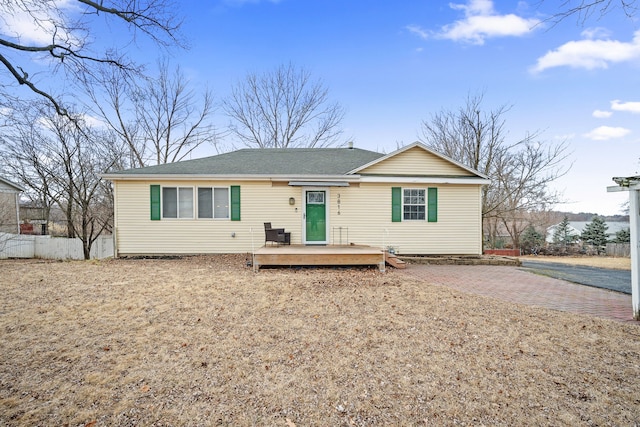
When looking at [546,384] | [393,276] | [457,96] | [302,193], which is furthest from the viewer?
[457,96]

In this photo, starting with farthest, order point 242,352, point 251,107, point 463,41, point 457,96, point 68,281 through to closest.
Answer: point 251,107 → point 457,96 → point 463,41 → point 68,281 → point 242,352

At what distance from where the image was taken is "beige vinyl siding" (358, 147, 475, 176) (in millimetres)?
10922

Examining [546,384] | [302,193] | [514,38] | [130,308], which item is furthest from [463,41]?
[130,308]

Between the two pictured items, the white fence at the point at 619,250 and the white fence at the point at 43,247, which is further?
the white fence at the point at 619,250

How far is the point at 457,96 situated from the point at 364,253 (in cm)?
1404

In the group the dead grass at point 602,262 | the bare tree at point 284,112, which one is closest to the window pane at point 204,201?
the bare tree at point 284,112

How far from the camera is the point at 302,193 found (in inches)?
426

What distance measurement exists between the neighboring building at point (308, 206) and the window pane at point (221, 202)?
1.3 inches

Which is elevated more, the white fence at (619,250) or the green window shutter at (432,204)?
the green window shutter at (432,204)

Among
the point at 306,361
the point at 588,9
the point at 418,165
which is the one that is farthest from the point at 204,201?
the point at 588,9

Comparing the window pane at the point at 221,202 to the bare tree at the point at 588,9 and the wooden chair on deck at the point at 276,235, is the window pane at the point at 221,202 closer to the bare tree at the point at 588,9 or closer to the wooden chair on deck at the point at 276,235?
the wooden chair on deck at the point at 276,235

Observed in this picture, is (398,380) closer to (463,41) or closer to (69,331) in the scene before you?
(69,331)

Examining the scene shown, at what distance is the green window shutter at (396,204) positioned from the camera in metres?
10.9

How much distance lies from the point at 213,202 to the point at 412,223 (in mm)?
7081
